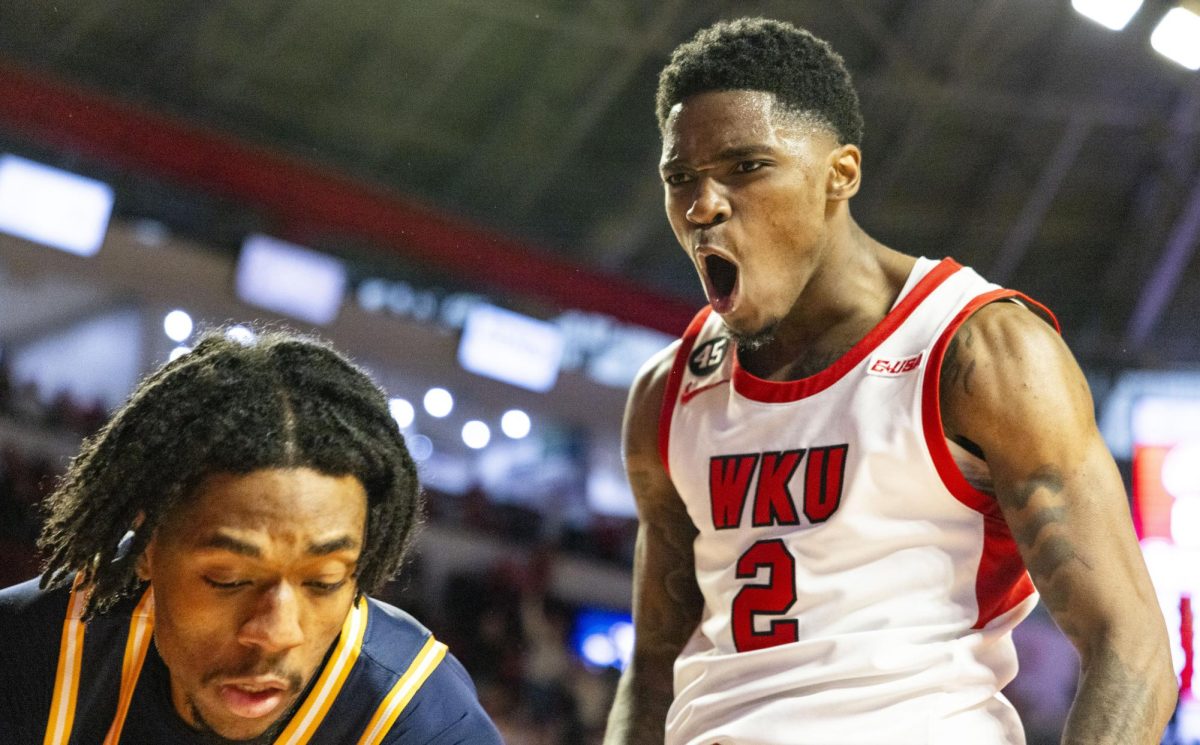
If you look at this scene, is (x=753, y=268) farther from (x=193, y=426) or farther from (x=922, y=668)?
(x=193, y=426)

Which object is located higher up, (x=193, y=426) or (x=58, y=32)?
(x=58, y=32)

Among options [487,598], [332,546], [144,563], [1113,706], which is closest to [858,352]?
[1113,706]

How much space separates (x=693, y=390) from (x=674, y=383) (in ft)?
0.20

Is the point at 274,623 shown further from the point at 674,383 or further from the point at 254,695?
the point at 674,383

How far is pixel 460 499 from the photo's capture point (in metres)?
11.0

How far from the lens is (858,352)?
6.29ft

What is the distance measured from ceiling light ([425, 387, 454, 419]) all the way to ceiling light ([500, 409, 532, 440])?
65cm

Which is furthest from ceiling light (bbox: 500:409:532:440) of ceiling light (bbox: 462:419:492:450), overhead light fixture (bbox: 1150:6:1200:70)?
overhead light fixture (bbox: 1150:6:1200:70)

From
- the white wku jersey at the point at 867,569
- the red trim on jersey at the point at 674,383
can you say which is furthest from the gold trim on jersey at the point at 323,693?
the red trim on jersey at the point at 674,383

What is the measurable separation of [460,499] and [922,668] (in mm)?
9400

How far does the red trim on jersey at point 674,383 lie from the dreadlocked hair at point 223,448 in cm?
52

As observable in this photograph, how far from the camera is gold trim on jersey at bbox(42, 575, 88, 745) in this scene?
1.64 meters

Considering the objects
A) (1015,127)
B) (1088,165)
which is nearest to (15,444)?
(1015,127)

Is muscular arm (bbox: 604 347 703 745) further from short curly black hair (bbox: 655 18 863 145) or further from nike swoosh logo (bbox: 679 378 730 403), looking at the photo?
short curly black hair (bbox: 655 18 863 145)
